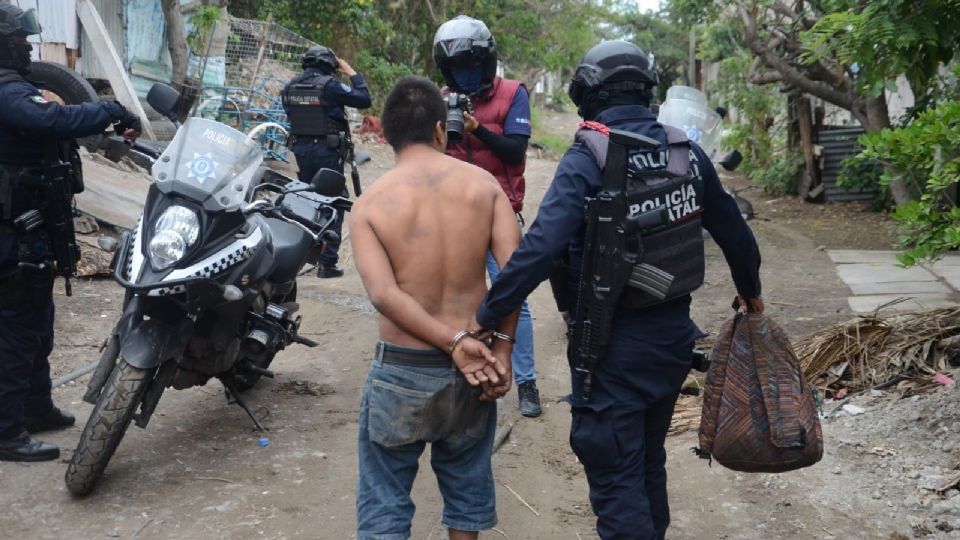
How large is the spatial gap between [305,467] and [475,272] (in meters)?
1.86

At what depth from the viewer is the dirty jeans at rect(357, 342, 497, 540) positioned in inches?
122

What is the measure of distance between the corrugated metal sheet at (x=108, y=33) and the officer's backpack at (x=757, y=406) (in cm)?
1113

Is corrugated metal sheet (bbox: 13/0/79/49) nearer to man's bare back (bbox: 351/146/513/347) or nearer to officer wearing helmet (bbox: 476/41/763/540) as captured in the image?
man's bare back (bbox: 351/146/513/347)

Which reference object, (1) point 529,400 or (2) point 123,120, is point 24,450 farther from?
(1) point 529,400

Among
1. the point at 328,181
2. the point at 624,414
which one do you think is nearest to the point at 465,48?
the point at 328,181

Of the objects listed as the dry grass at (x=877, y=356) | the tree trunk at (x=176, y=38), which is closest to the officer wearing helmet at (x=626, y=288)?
the dry grass at (x=877, y=356)

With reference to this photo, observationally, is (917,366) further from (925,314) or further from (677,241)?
(677,241)

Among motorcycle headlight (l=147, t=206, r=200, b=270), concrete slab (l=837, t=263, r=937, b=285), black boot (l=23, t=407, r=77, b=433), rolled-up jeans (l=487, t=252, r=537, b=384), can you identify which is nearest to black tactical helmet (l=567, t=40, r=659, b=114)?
motorcycle headlight (l=147, t=206, r=200, b=270)

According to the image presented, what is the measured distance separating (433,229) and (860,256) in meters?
8.16

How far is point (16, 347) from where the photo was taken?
450 cm

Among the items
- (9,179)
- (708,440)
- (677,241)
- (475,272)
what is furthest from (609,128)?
(9,179)

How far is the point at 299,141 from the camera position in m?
8.54

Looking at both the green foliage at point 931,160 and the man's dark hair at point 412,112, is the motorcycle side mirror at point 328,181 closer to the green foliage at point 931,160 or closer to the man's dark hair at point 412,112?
the man's dark hair at point 412,112

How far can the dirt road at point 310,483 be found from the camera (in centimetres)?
399
